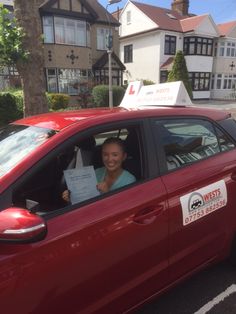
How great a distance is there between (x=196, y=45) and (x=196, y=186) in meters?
33.9

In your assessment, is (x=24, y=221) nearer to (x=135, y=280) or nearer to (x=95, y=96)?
(x=135, y=280)

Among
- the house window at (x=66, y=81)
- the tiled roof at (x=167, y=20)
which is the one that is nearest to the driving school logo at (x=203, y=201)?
the house window at (x=66, y=81)

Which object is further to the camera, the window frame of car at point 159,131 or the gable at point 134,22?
the gable at point 134,22

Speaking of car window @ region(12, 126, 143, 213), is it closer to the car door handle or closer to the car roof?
the car roof

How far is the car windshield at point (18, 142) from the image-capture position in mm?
1975

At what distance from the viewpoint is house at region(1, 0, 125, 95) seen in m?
23.6

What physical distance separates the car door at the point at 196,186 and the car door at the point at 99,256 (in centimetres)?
14

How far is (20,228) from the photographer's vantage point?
1539mm

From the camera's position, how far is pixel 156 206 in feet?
7.30

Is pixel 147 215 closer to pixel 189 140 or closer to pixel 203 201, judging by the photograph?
pixel 203 201

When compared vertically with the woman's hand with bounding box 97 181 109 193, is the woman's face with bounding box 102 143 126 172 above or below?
above

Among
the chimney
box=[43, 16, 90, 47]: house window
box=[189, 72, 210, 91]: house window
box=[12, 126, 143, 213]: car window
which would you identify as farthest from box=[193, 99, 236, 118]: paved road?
box=[12, 126, 143, 213]: car window

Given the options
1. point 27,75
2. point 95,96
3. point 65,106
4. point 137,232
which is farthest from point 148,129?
point 95,96

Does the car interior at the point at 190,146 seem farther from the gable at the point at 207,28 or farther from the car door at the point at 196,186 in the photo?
the gable at the point at 207,28
